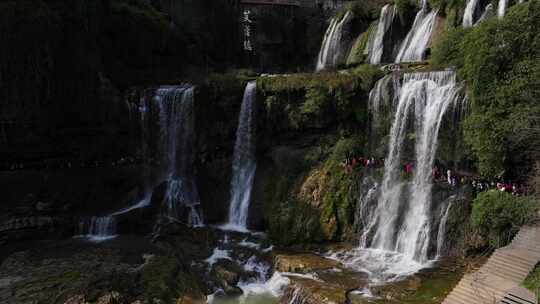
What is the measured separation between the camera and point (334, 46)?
3650 cm

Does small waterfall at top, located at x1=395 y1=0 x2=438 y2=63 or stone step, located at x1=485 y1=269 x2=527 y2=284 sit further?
small waterfall at top, located at x1=395 y1=0 x2=438 y2=63

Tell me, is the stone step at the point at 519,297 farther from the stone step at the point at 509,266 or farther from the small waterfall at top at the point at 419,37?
the small waterfall at top at the point at 419,37

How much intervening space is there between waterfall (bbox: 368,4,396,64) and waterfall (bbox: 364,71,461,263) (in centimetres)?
1168

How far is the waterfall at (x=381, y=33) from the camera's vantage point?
31.4m

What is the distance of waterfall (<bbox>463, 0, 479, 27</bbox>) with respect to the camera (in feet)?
82.3

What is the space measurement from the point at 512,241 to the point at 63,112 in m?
24.3

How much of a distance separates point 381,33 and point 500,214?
19.3m

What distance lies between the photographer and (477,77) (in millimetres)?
17516

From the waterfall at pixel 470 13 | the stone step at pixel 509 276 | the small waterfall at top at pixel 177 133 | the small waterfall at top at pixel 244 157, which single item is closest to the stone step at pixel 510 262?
the stone step at pixel 509 276

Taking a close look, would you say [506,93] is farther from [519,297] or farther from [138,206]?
[138,206]

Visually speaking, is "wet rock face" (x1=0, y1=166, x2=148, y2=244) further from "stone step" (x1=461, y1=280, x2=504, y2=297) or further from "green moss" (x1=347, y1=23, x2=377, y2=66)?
"stone step" (x1=461, y1=280, x2=504, y2=297)

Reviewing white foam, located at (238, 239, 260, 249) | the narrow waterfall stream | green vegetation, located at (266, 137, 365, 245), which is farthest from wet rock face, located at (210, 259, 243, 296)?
the narrow waterfall stream

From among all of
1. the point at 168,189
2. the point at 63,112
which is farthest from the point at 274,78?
the point at 63,112

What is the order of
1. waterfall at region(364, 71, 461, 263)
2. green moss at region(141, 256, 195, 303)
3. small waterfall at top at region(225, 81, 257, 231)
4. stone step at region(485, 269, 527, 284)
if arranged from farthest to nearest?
small waterfall at top at region(225, 81, 257, 231), waterfall at region(364, 71, 461, 263), green moss at region(141, 256, 195, 303), stone step at region(485, 269, 527, 284)
